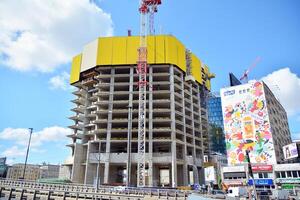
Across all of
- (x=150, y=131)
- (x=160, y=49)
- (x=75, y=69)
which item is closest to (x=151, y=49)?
(x=160, y=49)

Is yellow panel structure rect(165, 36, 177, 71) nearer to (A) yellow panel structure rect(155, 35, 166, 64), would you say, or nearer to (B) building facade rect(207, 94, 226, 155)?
(A) yellow panel structure rect(155, 35, 166, 64)

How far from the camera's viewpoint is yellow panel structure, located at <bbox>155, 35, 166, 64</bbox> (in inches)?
3457

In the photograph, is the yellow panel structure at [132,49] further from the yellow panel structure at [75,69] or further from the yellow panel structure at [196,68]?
the yellow panel structure at [196,68]

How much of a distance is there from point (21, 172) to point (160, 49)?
161416 millimetres

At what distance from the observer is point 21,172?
18950cm

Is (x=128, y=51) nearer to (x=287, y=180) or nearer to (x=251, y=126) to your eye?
(x=251, y=126)

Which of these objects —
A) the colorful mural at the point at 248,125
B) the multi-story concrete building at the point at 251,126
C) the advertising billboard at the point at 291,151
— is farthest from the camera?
the colorful mural at the point at 248,125

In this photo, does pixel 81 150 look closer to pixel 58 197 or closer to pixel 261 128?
pixel 58 197

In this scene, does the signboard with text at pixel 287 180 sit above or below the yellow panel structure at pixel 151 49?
below

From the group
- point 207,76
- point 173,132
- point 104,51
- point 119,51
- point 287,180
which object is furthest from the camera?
point 207,76

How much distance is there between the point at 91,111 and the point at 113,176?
2553cm

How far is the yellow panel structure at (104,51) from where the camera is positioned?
291 feet

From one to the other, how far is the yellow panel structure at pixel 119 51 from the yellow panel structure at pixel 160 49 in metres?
11.3

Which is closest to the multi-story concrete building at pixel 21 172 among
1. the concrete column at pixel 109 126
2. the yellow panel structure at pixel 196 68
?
the concrete column at pixel 109 126
